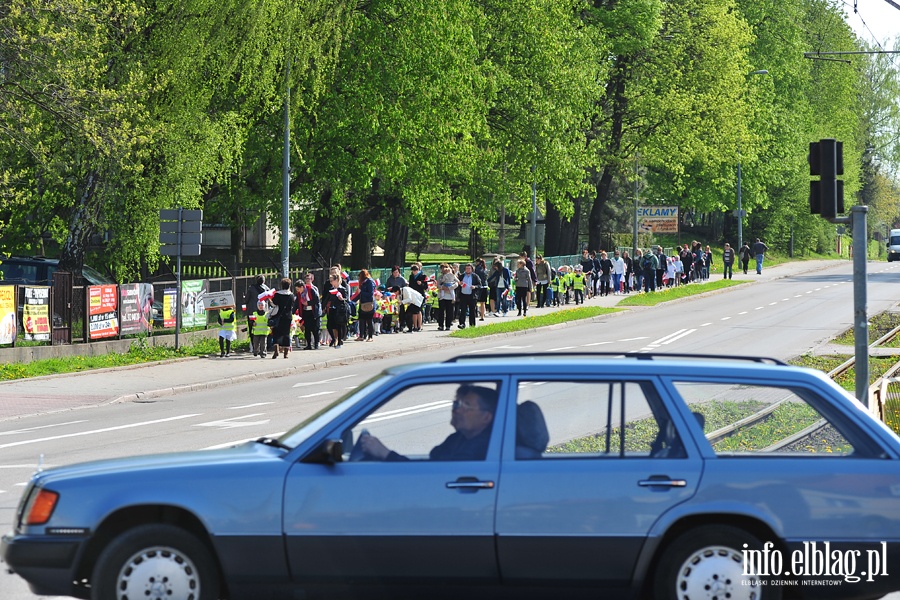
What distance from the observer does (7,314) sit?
928 inches

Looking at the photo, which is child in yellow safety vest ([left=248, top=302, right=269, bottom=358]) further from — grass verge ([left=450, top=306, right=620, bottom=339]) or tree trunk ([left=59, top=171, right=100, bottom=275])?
grass verge ([left=450, top=306, right=620, bottom=339])

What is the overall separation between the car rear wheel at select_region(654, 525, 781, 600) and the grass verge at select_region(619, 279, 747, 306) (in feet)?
129

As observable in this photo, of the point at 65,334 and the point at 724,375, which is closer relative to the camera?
the point at 724,375

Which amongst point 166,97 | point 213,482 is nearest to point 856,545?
point 213,482

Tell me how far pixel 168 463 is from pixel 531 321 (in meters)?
30.4

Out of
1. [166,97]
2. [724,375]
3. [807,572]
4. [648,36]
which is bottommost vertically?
Answer: [807,572]

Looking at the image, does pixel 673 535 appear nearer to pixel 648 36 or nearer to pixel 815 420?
pixel 815 420

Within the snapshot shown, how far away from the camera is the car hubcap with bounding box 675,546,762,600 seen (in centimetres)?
649

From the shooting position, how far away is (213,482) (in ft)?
21.4

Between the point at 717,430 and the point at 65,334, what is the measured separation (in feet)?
66.9

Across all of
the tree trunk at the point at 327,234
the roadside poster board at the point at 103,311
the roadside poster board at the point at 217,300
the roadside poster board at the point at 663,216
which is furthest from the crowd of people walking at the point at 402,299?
the roadside poster board at the point at 663,216

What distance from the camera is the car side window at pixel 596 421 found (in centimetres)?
666

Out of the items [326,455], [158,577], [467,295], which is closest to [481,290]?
[467,295]
